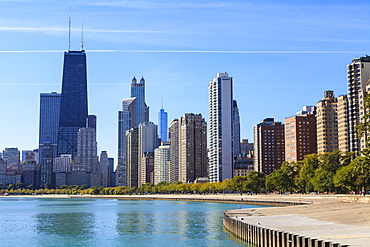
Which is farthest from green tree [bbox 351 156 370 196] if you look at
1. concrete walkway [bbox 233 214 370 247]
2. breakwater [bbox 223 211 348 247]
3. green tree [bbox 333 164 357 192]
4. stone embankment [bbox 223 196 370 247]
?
breakwater [bbox 223 211 348 247]

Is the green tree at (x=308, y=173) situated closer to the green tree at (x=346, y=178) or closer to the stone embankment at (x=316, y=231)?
the green tree at (x=346, y=178)

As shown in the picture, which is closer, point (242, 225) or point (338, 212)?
point (242, 225)

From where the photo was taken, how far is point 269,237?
56.2 metres

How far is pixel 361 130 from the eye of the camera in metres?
77.4

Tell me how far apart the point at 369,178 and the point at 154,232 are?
7391 cm

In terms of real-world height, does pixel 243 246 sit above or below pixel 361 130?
below

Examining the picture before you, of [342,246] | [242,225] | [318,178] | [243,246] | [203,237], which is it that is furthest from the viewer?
[318,178]

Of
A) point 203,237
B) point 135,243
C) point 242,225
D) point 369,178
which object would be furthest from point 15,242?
point 369,178

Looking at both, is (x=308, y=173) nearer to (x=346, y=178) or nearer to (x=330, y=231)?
(x=346, y=178)

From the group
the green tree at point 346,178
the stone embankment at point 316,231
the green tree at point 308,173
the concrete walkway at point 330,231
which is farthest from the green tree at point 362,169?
the green tree at point 308,173

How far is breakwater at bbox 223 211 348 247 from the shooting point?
45375 mm

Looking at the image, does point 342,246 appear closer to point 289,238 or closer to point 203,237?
point 289,238

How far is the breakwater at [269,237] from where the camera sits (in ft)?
149

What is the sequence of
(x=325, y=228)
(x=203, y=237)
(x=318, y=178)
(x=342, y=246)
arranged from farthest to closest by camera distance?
(x=318, y=178), (x=203, y=237), (x=325, y=228), (x=342, y=246)
